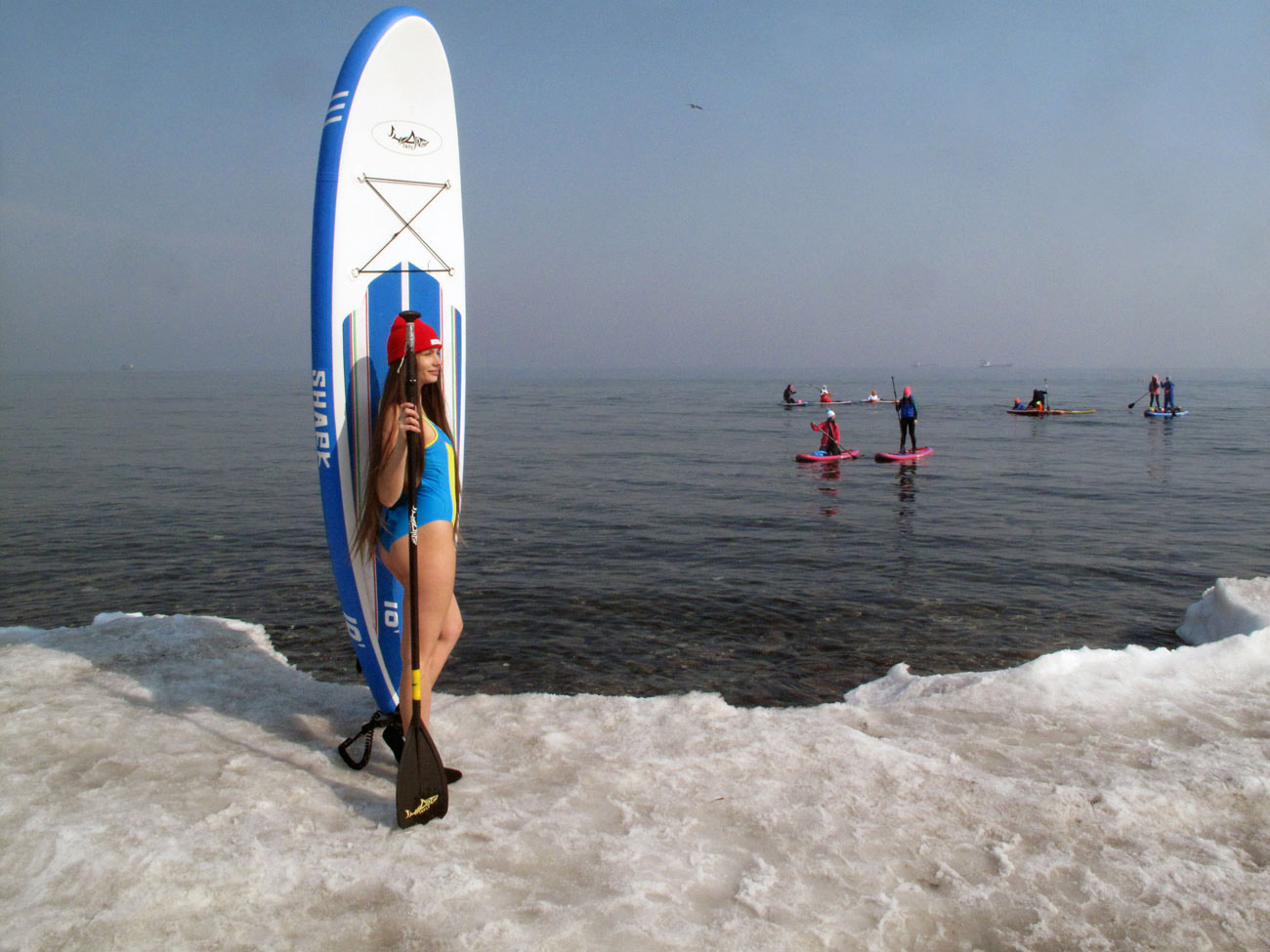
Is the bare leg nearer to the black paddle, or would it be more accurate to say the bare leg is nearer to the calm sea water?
the black paddle

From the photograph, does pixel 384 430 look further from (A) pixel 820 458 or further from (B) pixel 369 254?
(A) pixel 820 458

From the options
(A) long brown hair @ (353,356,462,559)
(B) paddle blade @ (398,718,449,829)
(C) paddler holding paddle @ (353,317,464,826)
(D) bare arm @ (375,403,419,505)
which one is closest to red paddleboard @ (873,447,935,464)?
(A) long brown hair @ (353,356,462,559)

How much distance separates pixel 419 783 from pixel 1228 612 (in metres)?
7.71

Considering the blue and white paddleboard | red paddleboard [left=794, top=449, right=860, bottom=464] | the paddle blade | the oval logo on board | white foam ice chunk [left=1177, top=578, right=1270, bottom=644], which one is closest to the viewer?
the paddle blade

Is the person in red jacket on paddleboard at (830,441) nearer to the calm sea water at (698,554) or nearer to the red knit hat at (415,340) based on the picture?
the calm sea water at (698,554)

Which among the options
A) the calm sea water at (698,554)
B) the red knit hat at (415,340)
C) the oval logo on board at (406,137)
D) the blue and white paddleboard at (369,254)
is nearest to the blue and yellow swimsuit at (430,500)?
the red knit hat at (415,340)

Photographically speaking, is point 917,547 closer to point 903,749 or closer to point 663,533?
point 663,533

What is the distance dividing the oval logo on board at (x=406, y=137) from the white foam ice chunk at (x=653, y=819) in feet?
11.1

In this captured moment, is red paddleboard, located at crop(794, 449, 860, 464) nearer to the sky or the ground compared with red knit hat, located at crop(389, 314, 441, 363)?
nearer to the ground

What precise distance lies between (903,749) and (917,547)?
30.4 ft

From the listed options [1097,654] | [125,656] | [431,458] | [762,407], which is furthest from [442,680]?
[762,407]

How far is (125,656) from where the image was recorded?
626cm

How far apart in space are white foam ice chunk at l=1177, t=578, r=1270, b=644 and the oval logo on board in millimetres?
7530

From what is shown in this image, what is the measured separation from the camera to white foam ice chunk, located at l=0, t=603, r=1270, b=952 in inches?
128
